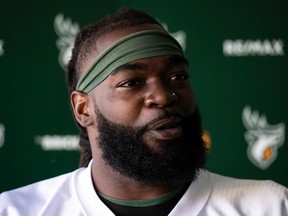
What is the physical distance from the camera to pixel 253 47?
1805 millimetres

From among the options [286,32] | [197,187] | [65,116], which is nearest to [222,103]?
[286,32]

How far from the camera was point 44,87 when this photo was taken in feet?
5.95

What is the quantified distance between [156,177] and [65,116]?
2.86 feet

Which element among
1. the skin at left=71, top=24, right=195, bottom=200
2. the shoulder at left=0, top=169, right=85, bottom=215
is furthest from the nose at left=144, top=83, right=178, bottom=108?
the shoulder at left=0, top=169, right=85, bottom=215

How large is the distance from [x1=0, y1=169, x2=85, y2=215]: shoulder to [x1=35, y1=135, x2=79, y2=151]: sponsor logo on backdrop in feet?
2.11


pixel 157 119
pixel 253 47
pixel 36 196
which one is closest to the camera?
pixel 157 119

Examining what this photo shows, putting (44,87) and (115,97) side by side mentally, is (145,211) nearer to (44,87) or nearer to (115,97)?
(115,97)

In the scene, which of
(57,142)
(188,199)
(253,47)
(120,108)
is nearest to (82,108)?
(120,108)

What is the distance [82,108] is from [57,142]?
2.33 ft

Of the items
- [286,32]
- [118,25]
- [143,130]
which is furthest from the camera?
[286,32]

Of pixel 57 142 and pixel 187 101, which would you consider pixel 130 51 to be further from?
pixel 57 142

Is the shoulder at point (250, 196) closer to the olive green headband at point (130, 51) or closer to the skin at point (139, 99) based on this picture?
the skin at point (139, 99)

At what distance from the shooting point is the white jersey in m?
1.02

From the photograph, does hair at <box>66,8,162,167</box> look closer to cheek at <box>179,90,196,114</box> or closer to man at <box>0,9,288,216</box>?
man at <box>0,9,288,216</box>
